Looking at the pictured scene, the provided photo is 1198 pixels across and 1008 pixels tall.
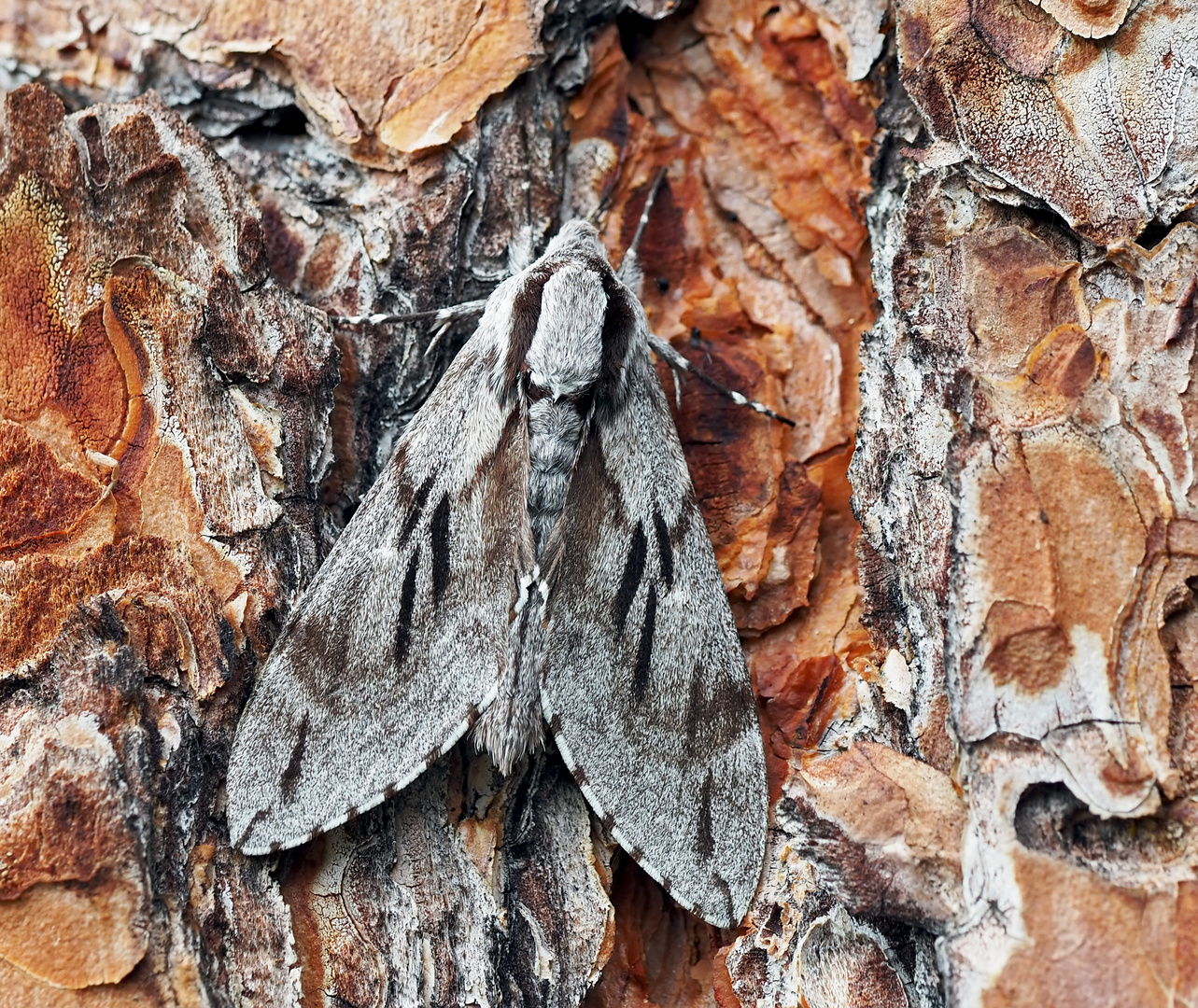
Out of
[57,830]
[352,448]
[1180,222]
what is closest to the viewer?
[57,830]

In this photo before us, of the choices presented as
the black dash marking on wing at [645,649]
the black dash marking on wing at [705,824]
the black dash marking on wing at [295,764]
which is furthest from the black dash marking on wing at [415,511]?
the black dash marking on wing at [705,824]

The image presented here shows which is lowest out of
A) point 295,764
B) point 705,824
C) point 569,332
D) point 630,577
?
point 705,824

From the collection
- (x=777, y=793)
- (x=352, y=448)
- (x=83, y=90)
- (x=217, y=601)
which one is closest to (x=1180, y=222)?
(x=777, y=793)

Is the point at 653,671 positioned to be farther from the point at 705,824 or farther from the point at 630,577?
the point at 705,824

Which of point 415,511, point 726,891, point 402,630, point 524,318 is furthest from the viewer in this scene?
point 524,318

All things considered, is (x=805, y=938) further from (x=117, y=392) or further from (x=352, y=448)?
(x=117, y=392)

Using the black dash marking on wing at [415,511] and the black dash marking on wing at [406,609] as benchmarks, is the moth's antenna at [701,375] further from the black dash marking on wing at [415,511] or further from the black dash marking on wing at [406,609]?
the black dash marking on wing at [406,609]

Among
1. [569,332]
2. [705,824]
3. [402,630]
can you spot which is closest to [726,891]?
[705,824]
